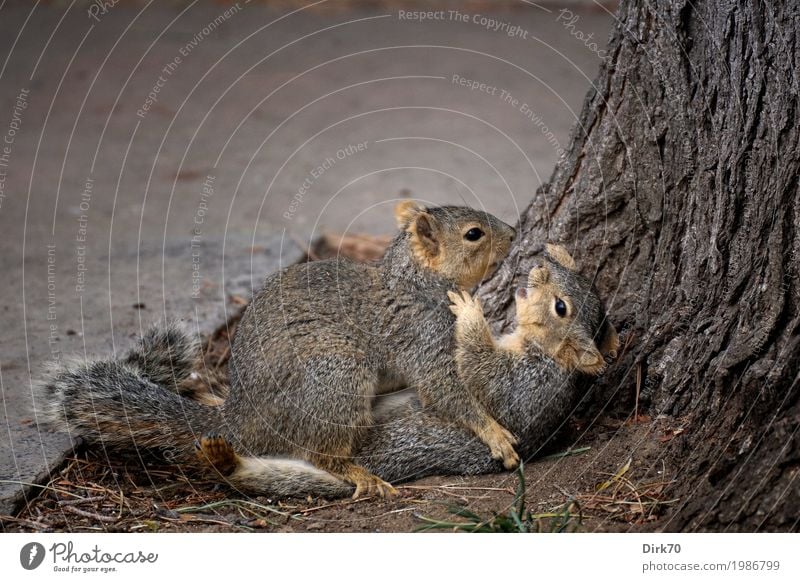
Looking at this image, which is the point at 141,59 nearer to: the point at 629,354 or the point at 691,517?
the point at 629,354

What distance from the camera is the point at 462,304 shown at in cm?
441

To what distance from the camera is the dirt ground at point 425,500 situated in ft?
12.1

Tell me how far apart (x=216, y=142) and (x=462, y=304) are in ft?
17.6

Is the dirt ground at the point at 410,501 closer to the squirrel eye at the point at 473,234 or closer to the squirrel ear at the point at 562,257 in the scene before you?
the squirrel ear at the point at 562,257

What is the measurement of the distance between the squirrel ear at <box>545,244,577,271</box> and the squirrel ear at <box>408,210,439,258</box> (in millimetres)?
551

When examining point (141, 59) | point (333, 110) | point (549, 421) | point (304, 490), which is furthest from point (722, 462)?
point (141, 59)

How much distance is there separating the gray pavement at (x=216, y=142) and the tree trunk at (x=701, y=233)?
2480mm

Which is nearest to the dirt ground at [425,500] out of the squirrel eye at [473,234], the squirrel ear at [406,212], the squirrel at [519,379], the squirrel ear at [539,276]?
the squirrel at [519,379]

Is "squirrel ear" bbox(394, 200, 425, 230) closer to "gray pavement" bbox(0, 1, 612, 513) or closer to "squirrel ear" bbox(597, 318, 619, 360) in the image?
"squirrel ear" bbox(597, 318, 619, 360)

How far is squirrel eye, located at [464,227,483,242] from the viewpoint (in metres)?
4.51

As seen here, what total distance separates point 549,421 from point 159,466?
70.8 inches

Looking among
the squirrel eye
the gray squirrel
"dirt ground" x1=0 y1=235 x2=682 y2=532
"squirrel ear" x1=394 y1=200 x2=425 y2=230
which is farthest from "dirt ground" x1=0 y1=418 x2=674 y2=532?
"squirrel ear" x1=394 y1=200 x2=425 y2=230

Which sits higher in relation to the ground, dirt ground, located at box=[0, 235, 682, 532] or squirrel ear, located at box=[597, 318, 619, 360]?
squirrel ear, located at box=[597, 318, 619, 360]

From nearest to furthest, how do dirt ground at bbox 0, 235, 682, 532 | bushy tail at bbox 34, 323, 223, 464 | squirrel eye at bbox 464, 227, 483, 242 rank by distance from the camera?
dirt ground at bbox 0, 235, 682, 532 → bushy tail at bbox 34, 323, 223, 464 → squirrel eye at bbox 464, 227, 483, 242
